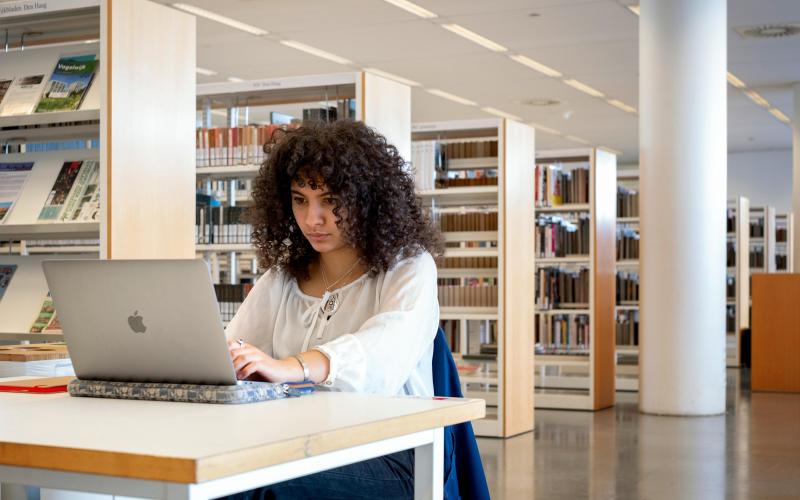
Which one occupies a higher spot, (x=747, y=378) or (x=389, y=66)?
(x=389, y=66)

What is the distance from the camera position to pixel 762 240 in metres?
13.0

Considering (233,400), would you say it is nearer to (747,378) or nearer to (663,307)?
(663,307)

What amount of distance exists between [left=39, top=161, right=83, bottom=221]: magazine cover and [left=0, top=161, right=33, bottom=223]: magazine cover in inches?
7.0

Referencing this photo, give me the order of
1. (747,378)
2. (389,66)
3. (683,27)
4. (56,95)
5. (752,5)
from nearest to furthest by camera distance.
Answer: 1. (56,95)
2. (683,27)
3. (752,5)
4. (747,378)
5. (389,66)

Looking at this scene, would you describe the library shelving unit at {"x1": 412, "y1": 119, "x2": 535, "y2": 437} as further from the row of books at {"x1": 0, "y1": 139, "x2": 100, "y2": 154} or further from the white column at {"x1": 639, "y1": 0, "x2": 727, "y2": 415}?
the row of books at {"x1": 0, "y1": 139, "x2": 100, "y2": 154}

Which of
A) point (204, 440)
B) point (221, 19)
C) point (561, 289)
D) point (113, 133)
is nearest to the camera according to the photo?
point (204, 440)

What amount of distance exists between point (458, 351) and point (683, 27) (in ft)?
9.50

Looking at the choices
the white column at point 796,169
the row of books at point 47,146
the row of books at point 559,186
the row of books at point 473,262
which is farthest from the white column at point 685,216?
the white column at point 796,169

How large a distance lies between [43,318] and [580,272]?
16.2 feet

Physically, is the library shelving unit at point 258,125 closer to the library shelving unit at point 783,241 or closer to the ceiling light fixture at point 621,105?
the ceiling light fixture at point 621,105

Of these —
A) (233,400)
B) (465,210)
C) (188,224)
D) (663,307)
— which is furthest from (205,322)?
(663,307)

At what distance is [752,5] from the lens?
892cm

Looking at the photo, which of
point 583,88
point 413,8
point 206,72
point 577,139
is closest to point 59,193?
point 413,8

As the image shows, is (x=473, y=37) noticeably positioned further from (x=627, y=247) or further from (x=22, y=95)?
(x=22, y=95)
